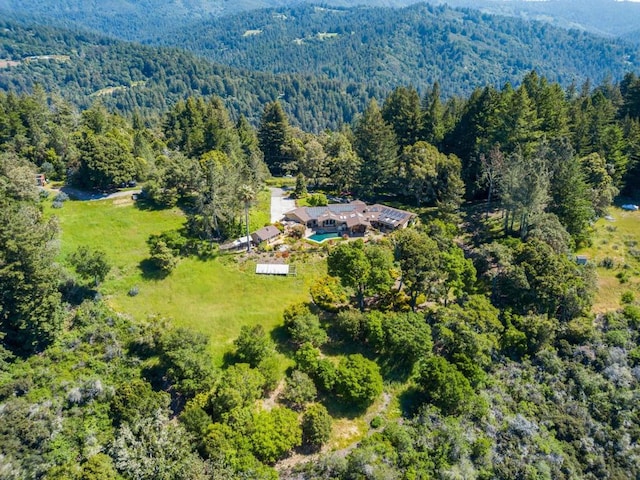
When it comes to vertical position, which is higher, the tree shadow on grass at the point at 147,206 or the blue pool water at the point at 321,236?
the tree shadow on grass at the point at 147,206

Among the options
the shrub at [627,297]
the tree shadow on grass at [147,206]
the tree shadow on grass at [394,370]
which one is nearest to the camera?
the tree shadow on grass at [394,370]

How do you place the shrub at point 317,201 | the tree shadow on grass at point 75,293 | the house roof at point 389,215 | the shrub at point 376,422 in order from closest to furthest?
the shrub at point 376,422 → the tree shadow on grass at point 75,293 → the house roof at point 389,215 → the shrub at point 317,201

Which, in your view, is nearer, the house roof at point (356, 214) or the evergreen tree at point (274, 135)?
the house roof at point (356, 214)

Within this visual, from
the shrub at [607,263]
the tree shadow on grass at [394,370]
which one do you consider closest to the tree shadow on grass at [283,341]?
the tree shadow on grass at [394,370]

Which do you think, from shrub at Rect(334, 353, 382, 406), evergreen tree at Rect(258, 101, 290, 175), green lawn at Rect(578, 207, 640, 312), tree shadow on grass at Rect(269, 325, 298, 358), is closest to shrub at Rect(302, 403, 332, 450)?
shrub at Rect(334, 353, 382, 406)

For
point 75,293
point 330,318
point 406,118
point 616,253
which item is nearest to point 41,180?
point 75,293

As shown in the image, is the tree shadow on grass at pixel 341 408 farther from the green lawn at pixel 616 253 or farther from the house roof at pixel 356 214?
the green lawn at pixel 616 253

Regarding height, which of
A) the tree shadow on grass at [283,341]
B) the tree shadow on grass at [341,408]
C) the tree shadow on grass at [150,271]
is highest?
the tree shadow on grass at [150,271]
